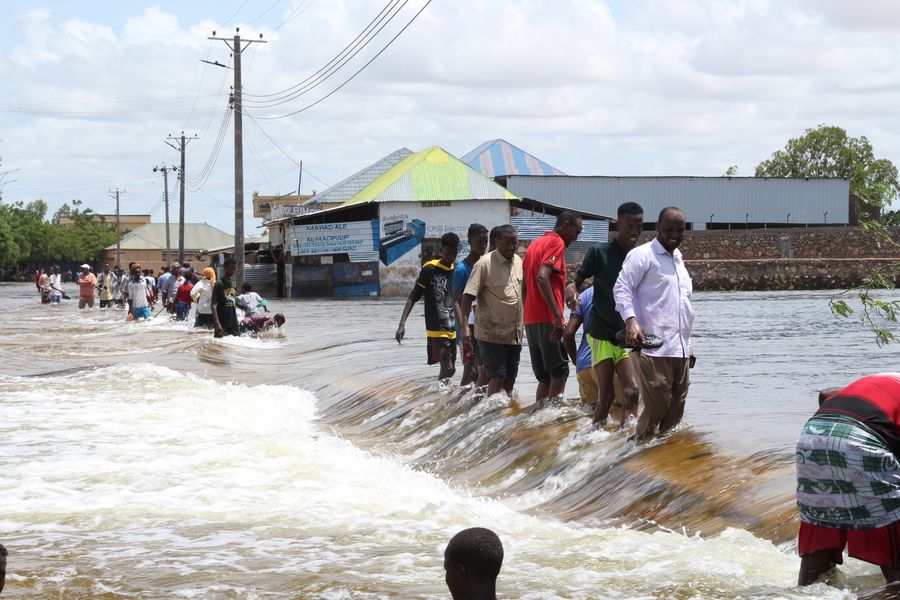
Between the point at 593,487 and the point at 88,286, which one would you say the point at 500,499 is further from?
the point at 88,286

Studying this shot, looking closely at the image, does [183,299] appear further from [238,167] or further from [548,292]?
[548,292]

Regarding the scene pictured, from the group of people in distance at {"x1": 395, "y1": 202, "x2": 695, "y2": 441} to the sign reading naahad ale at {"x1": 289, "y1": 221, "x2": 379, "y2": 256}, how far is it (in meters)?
34.0

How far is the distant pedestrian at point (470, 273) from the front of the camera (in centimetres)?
1048

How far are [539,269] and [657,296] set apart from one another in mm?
1820

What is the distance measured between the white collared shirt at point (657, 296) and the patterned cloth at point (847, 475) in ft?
8.49

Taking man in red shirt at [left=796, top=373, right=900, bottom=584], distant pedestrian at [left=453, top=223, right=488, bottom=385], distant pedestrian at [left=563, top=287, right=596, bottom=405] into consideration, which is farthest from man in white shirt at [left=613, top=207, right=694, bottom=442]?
distant pedestrian at [left=453, top=223, right=488, bottom=385]

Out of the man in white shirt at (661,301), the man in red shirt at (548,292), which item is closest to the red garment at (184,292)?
the man in red shirt at (548,292)

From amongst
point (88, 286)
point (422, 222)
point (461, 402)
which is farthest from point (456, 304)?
A: point (422, 222)

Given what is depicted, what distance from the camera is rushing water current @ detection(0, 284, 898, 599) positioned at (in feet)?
20.5

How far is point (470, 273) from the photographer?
10.8 meters

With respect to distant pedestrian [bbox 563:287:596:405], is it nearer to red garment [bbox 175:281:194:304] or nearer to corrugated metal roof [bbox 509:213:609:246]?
red garment [bbox 175:281:194:304]

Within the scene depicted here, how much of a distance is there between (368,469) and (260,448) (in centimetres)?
137

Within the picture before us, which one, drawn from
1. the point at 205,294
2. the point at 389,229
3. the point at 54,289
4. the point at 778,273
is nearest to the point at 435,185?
the point at 389,229

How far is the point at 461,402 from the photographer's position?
38.4ft
